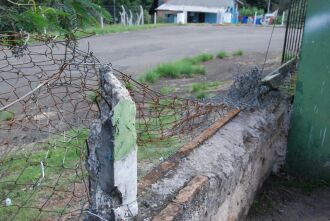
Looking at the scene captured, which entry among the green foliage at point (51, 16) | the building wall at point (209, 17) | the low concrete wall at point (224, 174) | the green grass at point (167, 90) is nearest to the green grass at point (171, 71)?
the green grass at point (167, 90)

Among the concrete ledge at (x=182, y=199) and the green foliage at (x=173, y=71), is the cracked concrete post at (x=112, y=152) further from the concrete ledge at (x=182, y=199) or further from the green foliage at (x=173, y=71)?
the green foliage at (x=173, y=71)

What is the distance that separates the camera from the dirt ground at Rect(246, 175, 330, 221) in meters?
3.88

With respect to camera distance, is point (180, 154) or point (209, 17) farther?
point (209, 17)

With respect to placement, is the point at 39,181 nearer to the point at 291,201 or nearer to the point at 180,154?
the point at 180,154

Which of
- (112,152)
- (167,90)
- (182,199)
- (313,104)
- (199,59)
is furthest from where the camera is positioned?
(199,59)

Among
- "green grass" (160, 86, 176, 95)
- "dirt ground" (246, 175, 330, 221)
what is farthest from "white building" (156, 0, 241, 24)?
"dirt ground" (246, 175, 330, 221)

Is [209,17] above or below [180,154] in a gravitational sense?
below

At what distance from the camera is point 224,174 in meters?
2.86

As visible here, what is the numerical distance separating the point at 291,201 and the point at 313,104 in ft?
3.39

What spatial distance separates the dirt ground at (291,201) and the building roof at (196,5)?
44093 mm

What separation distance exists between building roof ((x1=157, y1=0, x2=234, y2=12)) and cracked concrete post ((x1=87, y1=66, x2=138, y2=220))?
4645 cm

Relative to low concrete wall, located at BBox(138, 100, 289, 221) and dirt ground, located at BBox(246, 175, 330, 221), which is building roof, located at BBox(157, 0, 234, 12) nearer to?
dirt ground, located at BBox(246, 175, 330, 221)

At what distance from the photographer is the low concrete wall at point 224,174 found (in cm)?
233

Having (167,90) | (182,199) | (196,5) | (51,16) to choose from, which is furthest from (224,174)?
(196,5)
